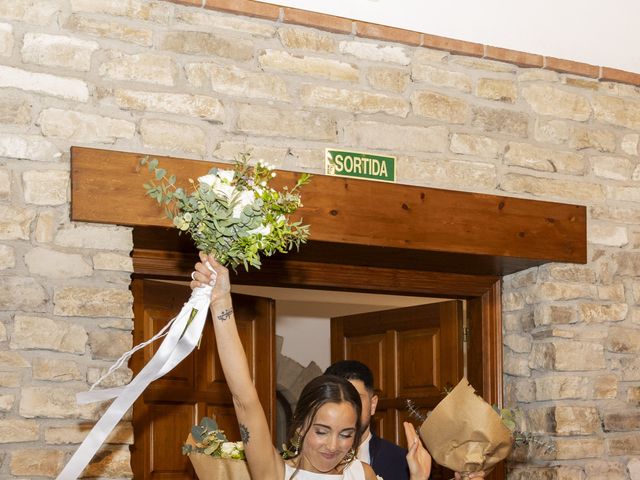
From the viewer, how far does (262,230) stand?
2.76 m

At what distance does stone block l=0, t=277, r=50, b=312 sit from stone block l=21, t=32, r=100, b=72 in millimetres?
833

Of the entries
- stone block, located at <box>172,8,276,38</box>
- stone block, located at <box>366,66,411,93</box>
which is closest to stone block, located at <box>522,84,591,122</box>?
stone block, located at <box>366,66,411,93</box>

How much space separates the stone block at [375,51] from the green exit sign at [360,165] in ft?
1.47

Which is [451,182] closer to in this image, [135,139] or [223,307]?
[135,139]

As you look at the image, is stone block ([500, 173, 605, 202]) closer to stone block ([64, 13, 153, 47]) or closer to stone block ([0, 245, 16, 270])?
stone block ([64, 13, 153, 47])

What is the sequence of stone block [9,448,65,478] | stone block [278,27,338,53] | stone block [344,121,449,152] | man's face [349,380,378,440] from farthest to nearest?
1. stone block [344,121,449,152]
2. stone block [278,27,338,53]
3. man's face [349,380,378,440]
4. stone block [9,448,65,478]

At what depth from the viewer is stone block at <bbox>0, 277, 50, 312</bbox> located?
3713 millimetres

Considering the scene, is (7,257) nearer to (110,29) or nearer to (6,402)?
(6,402)

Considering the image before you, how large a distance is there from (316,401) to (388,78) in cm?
196

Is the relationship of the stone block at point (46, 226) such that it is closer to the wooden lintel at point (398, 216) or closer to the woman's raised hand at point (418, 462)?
the wooden lintel at point (398, 216)

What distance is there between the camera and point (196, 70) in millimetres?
4176

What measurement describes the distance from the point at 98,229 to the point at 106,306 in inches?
11.5

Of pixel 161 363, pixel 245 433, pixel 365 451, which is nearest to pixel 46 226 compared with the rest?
pixel 161 363

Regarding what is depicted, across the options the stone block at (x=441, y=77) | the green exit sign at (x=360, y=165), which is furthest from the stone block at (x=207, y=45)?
the stone block at (x=441, y=77)
